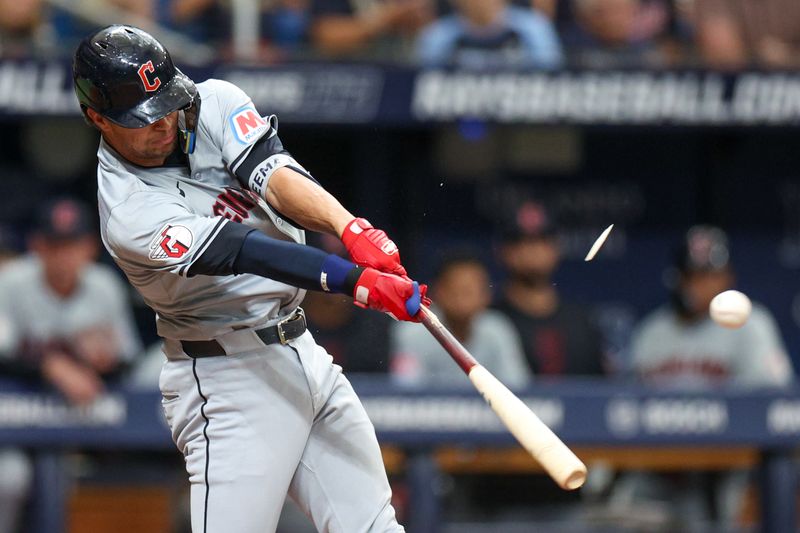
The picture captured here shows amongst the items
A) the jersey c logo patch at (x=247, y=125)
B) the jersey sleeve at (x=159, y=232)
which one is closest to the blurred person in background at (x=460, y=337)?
the jersey c logo patch at (x=247, y=125)

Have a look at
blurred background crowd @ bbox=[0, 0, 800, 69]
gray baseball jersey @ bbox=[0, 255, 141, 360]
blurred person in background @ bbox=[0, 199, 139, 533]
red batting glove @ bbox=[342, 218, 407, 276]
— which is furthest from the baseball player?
blurred background crowd @ bbox=[0, 0, 800, 69]

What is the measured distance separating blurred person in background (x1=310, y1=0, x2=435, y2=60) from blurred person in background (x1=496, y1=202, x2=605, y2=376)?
896mm

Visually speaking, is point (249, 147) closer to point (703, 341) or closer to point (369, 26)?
point (369, 26)

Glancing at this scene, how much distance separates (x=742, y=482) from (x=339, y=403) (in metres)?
2.58

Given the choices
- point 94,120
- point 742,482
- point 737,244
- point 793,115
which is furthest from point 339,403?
point 737,244

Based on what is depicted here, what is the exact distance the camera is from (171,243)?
9.24 feet

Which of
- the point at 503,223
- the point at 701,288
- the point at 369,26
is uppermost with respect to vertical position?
the point at 369,26

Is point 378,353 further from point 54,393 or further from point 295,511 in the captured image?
point 54,393

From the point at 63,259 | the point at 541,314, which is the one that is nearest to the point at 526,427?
the point at 541,314

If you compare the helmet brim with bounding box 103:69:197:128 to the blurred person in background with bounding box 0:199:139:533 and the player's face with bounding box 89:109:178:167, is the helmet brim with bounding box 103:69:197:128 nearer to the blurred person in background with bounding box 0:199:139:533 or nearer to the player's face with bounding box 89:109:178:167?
the player's face with bounding box 89:109:178:167

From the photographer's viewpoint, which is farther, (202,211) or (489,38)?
(489,38)

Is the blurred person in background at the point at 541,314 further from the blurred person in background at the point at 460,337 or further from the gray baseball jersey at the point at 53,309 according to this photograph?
the gray baseball jersey at the point at 53,309

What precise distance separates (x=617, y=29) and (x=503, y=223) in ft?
3.40

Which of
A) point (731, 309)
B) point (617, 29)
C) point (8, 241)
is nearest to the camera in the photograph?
point (731, 309)
